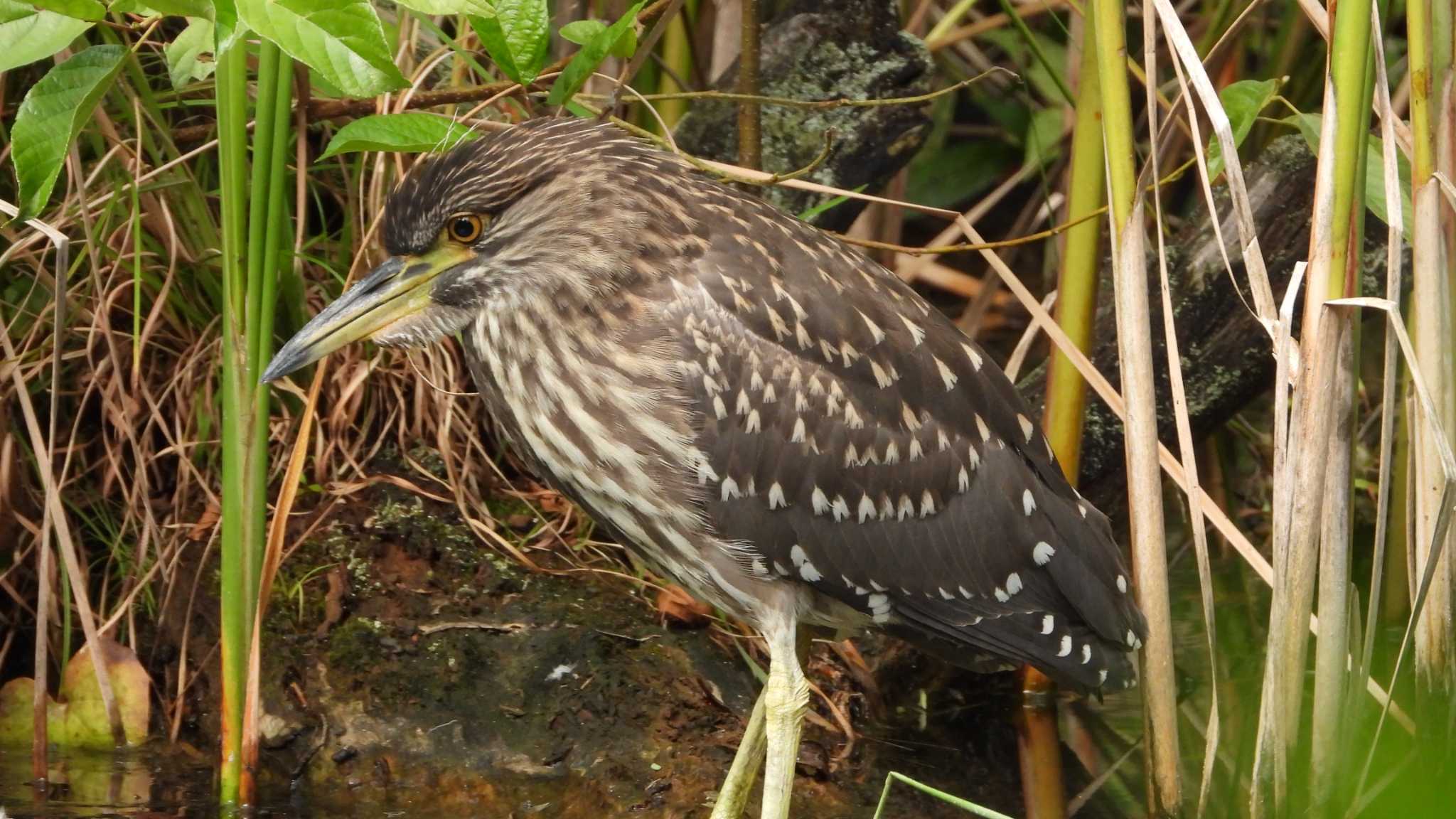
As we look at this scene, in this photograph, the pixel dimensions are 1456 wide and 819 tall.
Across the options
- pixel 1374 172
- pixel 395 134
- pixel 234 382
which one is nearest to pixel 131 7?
pixel 395 134

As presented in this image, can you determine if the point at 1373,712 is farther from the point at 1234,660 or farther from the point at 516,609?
the point at 516,609

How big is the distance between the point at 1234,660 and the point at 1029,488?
1417 millimetres

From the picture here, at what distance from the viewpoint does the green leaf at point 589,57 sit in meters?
2.89

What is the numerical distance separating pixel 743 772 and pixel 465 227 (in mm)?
1275

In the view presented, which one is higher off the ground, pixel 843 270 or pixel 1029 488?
Answer: pixel 843 270

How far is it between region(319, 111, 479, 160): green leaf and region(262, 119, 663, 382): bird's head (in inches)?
1.8

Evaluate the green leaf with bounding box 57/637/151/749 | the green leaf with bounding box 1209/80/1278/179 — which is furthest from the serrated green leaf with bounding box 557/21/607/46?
the green leaf with bounding box 57/637/151/749

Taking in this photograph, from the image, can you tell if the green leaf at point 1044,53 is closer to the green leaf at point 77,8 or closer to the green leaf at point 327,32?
the green leaf at point 327,32

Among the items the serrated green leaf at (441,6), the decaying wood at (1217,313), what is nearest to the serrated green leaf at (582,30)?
the serrated green leaf at (441,6)

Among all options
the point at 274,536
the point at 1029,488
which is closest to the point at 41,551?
the point at 274,536

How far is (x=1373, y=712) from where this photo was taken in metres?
3.49

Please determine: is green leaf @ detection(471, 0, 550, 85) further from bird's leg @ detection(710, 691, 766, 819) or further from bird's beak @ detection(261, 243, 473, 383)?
bird's leg @ detection(710, 691, 766, 819)

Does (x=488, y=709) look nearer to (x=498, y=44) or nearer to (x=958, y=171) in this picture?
(x=498, y=44)

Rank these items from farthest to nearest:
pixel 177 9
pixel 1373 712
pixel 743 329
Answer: pixel 1373 712 → pixel 743 329 → pixel 177 9
